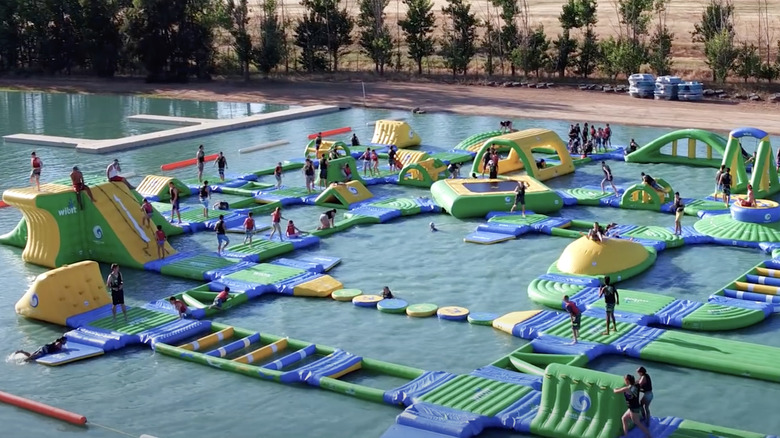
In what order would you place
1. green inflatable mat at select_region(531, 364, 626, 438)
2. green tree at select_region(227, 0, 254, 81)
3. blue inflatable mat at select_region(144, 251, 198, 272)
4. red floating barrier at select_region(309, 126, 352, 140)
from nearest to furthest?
green inflatable mat at select_region(531, 364, 626, 438) → blue inflatable mat at select_region(144, 251, 198, 272) → red floating barrier at select_region(309, 126, 352, 140) → green tree at select_region(227, 0, 254, 81)

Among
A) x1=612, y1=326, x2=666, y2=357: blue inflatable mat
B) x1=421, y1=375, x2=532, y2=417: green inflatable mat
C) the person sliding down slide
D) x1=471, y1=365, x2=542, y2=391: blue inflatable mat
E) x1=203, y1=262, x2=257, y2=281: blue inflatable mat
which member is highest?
x1=203, y1=262, x2=257, y2=281: blue inflatable mat

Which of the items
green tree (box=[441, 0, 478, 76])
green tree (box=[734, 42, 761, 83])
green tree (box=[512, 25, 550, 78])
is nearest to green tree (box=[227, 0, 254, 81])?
green tree (box=[441, 0, 478, 76])

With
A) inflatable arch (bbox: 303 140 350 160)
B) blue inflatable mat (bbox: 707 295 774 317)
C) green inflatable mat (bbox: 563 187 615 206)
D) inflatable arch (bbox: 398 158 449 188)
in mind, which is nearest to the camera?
blue inflatable mat (bbox: 707 295 774 317)

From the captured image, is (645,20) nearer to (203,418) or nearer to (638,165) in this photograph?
(638,165)

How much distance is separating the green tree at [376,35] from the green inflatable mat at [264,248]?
47050 millimetres

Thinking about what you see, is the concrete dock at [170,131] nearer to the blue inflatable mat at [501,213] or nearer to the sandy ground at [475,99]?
the sandy ground at [475,99]

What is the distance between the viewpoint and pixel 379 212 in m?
37.6

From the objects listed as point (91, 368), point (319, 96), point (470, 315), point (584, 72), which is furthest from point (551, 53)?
point (91, 368)

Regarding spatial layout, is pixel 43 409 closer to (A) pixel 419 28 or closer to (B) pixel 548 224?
(B) pixel 548 224

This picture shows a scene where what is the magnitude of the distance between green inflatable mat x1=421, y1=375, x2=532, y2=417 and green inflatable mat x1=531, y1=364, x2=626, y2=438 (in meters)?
1.04

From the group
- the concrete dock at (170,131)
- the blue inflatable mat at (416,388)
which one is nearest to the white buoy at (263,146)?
the concrete dock at (170,131)

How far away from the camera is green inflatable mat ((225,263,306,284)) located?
2980 cm

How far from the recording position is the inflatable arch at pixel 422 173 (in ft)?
141

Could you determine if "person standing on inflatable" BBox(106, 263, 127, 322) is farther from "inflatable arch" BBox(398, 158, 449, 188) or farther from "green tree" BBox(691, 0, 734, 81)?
"green tree" BBox(691, 0, 734, 81)
